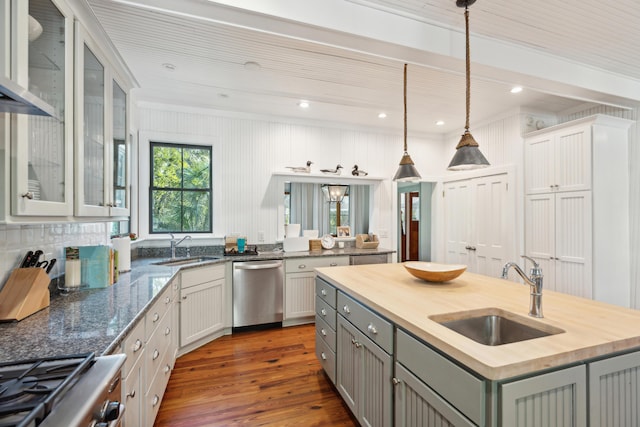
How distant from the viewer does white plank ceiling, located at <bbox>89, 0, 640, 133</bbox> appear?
1884mm

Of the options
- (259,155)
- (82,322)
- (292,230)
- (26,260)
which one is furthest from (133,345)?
(259,155)

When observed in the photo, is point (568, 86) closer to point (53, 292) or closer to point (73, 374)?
point (73, 374)

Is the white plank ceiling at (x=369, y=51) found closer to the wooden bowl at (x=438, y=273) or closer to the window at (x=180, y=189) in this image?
the window at (x=180, y=189)

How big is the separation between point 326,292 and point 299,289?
4.41 feet

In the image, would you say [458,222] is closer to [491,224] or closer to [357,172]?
[491,224]

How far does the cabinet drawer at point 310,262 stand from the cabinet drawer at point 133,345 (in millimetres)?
2045

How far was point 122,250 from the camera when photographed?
243 centimetres

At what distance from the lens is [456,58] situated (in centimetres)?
219

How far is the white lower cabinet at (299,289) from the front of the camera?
3.55 m

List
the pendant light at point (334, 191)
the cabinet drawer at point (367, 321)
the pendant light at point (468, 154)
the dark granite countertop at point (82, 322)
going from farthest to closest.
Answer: the pendant light at point (334, 191) < the pendant light at point (468, 154) < the cabinet drawer at point (367, 321) < the dark granite countertop at point (82, 322)

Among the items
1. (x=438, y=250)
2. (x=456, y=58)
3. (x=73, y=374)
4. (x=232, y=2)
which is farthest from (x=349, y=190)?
(x=73, y=374)

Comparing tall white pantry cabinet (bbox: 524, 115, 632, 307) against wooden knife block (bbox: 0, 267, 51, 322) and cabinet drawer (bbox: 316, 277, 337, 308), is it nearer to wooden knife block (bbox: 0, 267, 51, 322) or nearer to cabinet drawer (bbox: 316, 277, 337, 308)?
cabinet drawer (bbox: 316, 277, 337, 308)

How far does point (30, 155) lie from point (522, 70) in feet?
10.7

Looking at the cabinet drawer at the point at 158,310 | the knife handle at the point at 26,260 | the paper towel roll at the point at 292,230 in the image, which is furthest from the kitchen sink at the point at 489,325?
the paper towel roll at the point at 292,230
